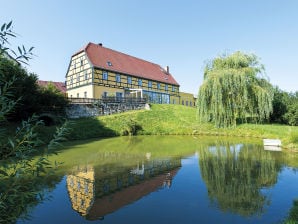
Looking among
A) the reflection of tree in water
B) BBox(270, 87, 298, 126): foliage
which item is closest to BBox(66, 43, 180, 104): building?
BBox(270, 87, 298, 126): foliage

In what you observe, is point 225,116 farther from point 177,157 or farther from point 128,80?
point 128,80

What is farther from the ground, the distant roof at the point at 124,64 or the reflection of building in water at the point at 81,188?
the distant roof at the point at 124,64

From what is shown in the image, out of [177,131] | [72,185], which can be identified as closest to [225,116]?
[177,131]

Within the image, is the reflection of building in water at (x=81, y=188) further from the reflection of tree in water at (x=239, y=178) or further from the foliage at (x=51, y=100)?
the foliage at (x=51, y=100)

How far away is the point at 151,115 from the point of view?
75.0 feet

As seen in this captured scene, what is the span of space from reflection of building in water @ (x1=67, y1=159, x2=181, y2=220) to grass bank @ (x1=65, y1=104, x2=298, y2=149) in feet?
30.2

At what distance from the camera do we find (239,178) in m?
6.49

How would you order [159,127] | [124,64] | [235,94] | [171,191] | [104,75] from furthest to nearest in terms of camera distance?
1. [124,64]
2. [104,75]
3. [159,127]
4. [235,94]
5. [171,191]

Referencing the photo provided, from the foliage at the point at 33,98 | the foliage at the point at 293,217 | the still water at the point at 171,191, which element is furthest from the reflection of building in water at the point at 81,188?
the foliage at the point at 33,98

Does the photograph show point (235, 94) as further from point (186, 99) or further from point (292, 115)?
point (186, 99)

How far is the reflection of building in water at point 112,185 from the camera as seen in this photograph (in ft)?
15.8

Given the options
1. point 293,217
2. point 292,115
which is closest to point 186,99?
point 292,115

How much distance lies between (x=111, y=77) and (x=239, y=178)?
22638 millimetres

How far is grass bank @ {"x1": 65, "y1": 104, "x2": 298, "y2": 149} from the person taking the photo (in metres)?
17.0
